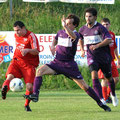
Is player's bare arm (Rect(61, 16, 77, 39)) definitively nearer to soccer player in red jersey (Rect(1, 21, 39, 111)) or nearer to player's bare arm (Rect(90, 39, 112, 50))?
player's bare arm (Rect(90, 39, 112, 50))

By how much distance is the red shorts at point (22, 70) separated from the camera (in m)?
9.26

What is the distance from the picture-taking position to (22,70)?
934 centimetres

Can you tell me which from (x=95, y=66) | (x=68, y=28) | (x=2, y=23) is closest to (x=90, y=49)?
(x=95, y=66)

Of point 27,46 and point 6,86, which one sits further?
point 27,46

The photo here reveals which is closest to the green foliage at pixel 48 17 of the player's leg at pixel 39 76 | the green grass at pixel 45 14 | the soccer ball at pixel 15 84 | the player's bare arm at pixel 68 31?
the green grass at pixel 45 14

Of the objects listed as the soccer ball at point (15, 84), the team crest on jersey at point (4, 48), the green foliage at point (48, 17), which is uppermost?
the soccer ball at point (15, 84)

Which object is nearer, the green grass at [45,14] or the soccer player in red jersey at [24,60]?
the soccer player in red jersey at [24,60]

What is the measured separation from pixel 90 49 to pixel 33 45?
3.89ft

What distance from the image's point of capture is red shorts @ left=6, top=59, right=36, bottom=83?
9258mm

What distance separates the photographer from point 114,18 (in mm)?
21031

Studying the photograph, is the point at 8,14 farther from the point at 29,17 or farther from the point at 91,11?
the point at 91,11

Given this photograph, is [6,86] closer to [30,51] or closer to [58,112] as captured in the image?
[30,51]

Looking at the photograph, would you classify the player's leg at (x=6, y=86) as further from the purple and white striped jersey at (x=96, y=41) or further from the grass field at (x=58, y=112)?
the purple and white striped jersey at (x=96, y=41)

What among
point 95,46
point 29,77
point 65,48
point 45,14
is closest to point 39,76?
point 29,77
